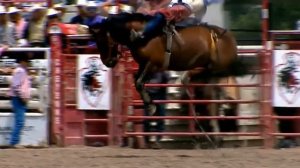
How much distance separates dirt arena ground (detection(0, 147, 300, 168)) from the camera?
897 centimetres

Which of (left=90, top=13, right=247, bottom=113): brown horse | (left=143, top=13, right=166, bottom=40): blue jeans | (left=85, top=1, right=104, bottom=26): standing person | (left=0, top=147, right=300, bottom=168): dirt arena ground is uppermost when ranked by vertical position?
(left=85, top=1, right=104, bottom=26): standing person

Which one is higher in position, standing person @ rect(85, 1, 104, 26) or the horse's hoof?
standing person @ rect(85, 1, 104, 26)

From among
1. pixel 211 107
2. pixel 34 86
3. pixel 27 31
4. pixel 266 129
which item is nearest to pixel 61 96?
pixel 34 86

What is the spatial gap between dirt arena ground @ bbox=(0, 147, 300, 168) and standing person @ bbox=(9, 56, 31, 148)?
32 cm

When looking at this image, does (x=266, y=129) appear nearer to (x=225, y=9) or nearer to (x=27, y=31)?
(x=225, y=9)

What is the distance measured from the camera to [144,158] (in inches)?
373

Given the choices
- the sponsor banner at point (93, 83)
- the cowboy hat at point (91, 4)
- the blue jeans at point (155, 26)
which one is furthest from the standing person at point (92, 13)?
the blue jeans at point (155, 26)

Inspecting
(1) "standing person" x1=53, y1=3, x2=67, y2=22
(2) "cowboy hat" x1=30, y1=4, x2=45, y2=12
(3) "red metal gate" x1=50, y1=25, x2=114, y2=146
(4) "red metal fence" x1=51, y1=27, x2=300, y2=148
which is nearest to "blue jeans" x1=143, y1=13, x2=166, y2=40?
(4) "red metal fence" x1=51, y1=27, x2=300, y2=148

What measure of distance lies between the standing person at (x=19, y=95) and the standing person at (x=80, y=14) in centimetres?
106

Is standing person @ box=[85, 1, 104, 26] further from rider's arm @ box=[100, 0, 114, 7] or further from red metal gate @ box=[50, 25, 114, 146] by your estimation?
red metal gate @ box=[50, 25, 114, 146]

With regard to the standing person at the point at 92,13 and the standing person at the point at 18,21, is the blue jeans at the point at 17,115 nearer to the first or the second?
the standing person at the point at 18,21

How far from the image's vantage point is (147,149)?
10.5 m

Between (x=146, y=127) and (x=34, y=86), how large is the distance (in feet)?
5.31

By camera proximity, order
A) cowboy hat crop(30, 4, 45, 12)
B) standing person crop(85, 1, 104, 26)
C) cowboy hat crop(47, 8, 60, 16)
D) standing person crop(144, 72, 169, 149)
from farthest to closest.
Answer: cowboy hat crop(30, 4, 45, 12) < cowboy hat crop(47, 8, 60, 16) < standing person crop(85, 1, 104, 26) < standing person crop(144, 72, 169, 149)
